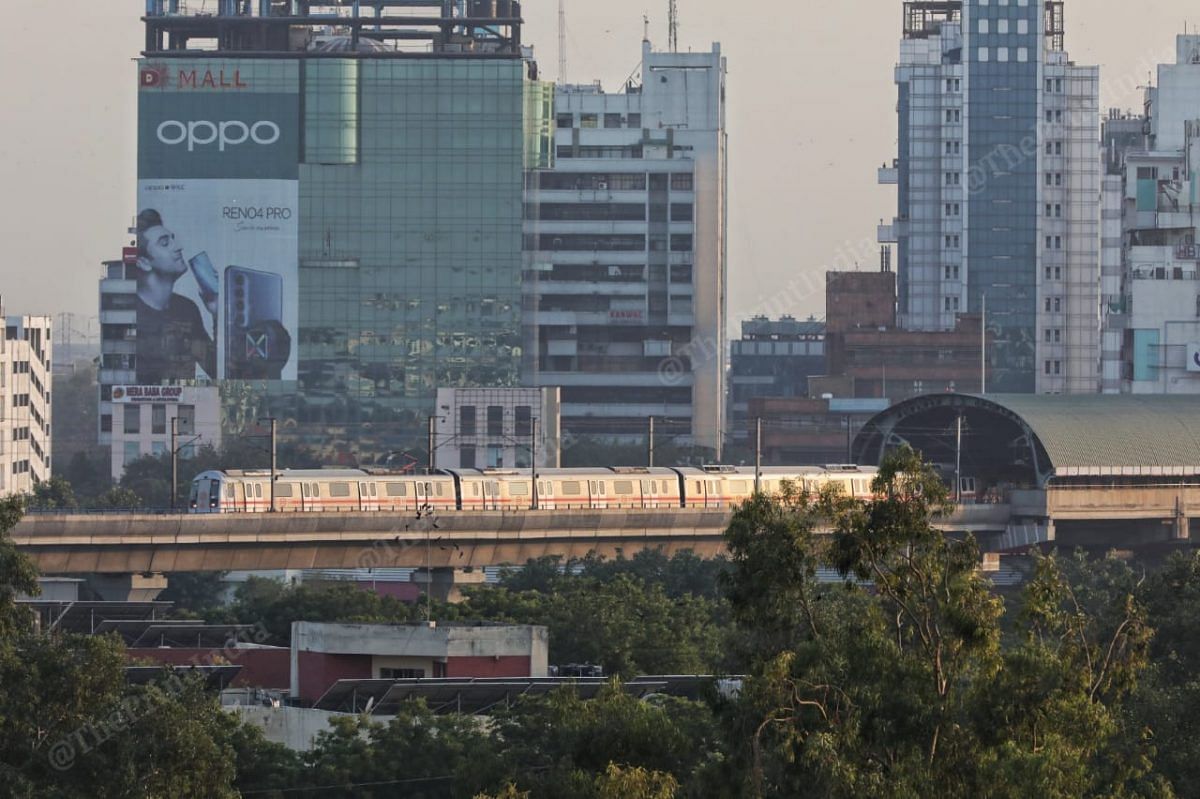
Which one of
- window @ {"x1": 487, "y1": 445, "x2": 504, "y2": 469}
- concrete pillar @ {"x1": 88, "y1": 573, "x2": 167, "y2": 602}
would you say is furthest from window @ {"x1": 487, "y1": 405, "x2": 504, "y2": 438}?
concrete pillar @ {"x1": 88, "y1": 573, "x2": 167, "y2": 602}

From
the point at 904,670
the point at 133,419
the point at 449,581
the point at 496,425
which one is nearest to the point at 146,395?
the point at 133,419

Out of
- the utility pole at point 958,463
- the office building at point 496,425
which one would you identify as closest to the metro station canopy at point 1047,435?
the utility pole at point 958,463

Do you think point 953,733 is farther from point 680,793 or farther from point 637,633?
point 637,633

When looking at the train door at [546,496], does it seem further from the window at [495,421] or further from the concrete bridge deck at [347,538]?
the window at [495,421]

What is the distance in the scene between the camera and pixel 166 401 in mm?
197750

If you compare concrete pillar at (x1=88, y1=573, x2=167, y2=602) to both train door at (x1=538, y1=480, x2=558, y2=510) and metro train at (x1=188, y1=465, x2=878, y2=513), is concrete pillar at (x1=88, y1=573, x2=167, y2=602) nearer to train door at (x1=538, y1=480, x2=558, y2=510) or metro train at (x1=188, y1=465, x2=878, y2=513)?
metro train at (x1=188, y1=465, x2=878, y2=513)

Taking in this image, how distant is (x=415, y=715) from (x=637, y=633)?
1683 centimetres

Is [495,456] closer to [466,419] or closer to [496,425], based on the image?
[496,425]

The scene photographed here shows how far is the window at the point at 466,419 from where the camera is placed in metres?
187

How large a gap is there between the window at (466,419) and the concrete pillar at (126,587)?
8717 centimetres

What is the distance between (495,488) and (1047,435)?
33.0 metres

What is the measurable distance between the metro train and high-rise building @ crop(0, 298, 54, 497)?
246 feet

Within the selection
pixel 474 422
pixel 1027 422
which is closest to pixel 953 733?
pixel 1027 422

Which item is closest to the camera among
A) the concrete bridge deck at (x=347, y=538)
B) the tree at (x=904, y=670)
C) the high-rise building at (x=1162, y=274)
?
the tree at (x=904, y=670)
